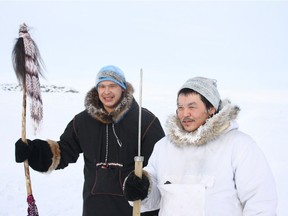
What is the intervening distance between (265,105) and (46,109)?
11673 millimetres

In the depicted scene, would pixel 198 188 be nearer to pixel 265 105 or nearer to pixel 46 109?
pixel 46 109

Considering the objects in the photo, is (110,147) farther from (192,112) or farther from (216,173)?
(216,173)

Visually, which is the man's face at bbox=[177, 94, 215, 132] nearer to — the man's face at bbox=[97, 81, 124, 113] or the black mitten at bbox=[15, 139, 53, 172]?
the man's face at bbox=[97, 81, 124, 113]

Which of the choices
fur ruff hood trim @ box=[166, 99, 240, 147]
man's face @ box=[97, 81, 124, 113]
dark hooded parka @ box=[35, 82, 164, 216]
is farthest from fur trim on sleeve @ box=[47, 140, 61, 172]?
fur ruff hood trim @ box=[166, 99, 240, 147]

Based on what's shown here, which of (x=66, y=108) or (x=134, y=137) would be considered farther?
A: (x=66, y=108)

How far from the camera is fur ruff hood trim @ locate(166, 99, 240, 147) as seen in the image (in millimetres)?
1914

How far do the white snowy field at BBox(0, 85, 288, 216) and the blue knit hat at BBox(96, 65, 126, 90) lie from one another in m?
0.75

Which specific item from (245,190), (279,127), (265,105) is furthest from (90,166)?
(265,105)

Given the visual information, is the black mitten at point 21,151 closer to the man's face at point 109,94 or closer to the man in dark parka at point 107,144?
the man in dark parka at point 107,144

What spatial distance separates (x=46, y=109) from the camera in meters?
16.6

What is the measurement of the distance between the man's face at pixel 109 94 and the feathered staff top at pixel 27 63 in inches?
19.8

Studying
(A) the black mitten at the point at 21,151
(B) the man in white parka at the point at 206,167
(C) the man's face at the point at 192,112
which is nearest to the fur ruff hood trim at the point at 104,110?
(A) the black mitten at the point at 21,151

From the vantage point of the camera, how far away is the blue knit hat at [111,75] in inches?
114

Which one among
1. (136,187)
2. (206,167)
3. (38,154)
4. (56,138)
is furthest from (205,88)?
(56,138)
